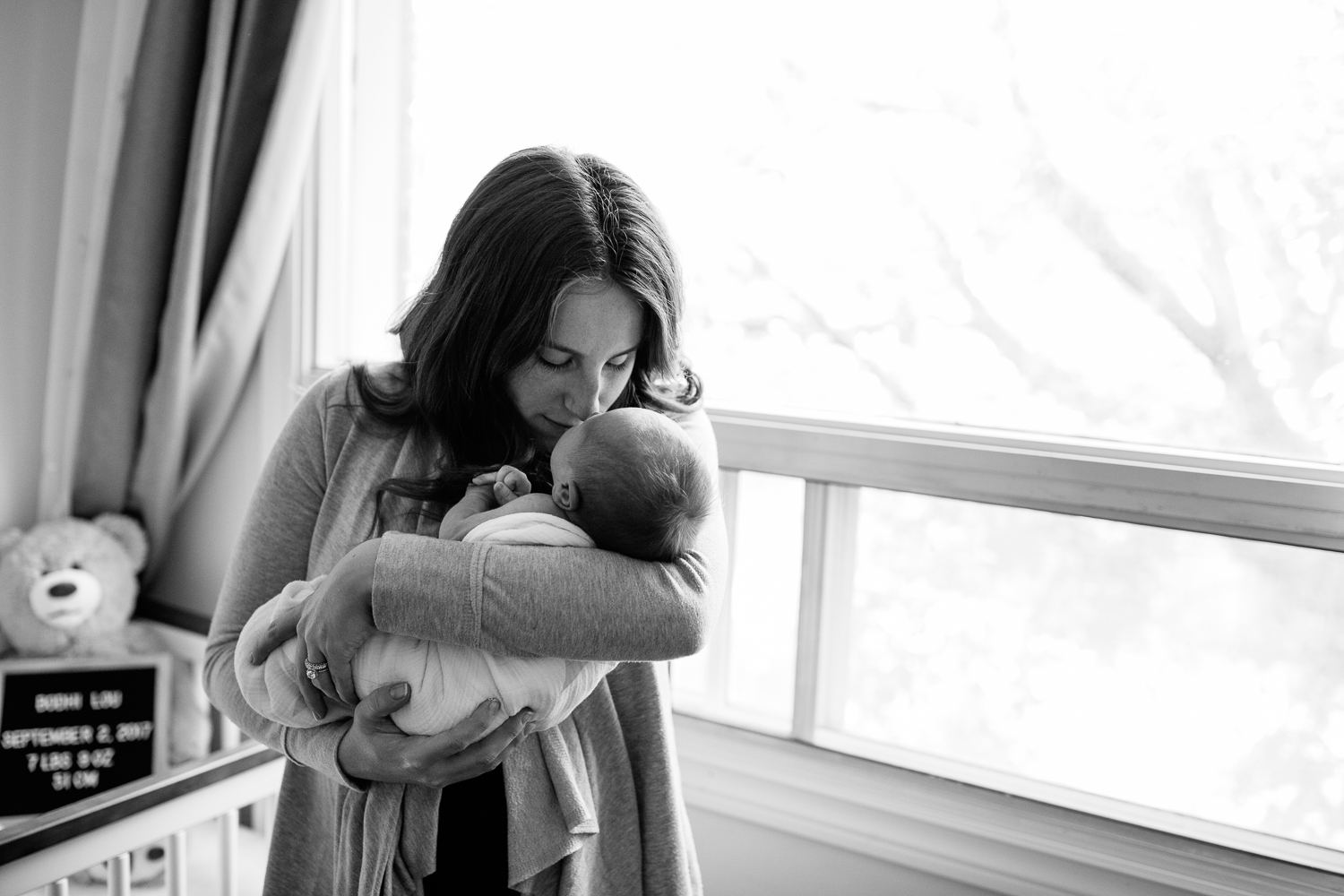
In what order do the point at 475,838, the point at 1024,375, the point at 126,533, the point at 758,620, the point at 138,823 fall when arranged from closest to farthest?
the point at 475,838
the point at 138,823
the point at 1024,375
the point at 758,620
the point at 126,533

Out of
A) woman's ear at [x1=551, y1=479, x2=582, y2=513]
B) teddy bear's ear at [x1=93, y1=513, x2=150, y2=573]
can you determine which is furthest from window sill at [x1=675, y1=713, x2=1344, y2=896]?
teddy bear's ear at [x1=93, y1=513, x2=150, y2=573]

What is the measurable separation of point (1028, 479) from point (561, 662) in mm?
833

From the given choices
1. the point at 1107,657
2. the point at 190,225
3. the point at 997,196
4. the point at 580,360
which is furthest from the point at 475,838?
the point at 190,225

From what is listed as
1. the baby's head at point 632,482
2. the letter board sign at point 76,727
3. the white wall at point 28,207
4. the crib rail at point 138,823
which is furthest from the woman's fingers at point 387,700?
the white wall at point 28,207

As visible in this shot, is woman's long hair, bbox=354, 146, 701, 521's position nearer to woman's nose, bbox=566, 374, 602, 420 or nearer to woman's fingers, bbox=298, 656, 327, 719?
woman's nose, bbox=566, 374, 602, 420

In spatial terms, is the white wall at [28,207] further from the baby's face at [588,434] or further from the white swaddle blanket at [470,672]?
the baby's face at [588,434]

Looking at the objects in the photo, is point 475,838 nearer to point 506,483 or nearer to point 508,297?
point 506,483

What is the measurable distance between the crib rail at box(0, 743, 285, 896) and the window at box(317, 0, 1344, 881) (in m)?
0.79

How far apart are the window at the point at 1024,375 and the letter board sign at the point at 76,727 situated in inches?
44.9

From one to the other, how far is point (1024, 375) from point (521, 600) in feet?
3.35

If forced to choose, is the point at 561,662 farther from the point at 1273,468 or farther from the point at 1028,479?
the point at 1273,468

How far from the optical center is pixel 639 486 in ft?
3.01

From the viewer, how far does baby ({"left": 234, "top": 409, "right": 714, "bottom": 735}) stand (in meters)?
0.92

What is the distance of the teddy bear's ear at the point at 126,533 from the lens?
2.10m
